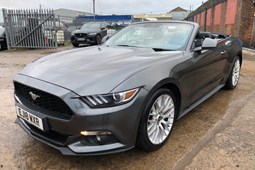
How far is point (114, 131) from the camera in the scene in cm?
223

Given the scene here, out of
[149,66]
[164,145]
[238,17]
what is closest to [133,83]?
[149,66]

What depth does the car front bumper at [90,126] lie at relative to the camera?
2.16 metres

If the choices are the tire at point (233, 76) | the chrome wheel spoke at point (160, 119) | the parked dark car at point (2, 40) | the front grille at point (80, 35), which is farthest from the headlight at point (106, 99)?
the parked dark car at point (2, 40)

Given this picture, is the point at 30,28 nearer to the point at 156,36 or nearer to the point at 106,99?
the point at 156,36

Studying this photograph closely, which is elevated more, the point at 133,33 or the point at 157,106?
the point at 133,33

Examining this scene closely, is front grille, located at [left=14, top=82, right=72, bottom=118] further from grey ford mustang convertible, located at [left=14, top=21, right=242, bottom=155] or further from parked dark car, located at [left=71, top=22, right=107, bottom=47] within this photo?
parked dark car, located at [left=71, top=22, right=107, bottom=47]

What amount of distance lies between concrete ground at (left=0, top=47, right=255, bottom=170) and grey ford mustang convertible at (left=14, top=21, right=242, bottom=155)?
0.69ft

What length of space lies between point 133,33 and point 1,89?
314 centimetres

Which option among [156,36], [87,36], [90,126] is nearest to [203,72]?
[156,36]

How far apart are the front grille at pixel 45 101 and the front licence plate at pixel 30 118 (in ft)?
0.31

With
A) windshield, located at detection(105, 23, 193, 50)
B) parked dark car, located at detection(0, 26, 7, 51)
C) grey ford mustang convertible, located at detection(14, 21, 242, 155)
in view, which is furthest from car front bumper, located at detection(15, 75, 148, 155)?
parked dark car, located at detection(0, 26, 7, 51)

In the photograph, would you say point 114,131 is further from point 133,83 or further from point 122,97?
point 133,83

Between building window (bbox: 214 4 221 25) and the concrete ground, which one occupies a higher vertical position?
building window (bbox: 214 4 221 25)

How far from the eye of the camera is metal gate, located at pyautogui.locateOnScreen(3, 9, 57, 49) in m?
12.6
